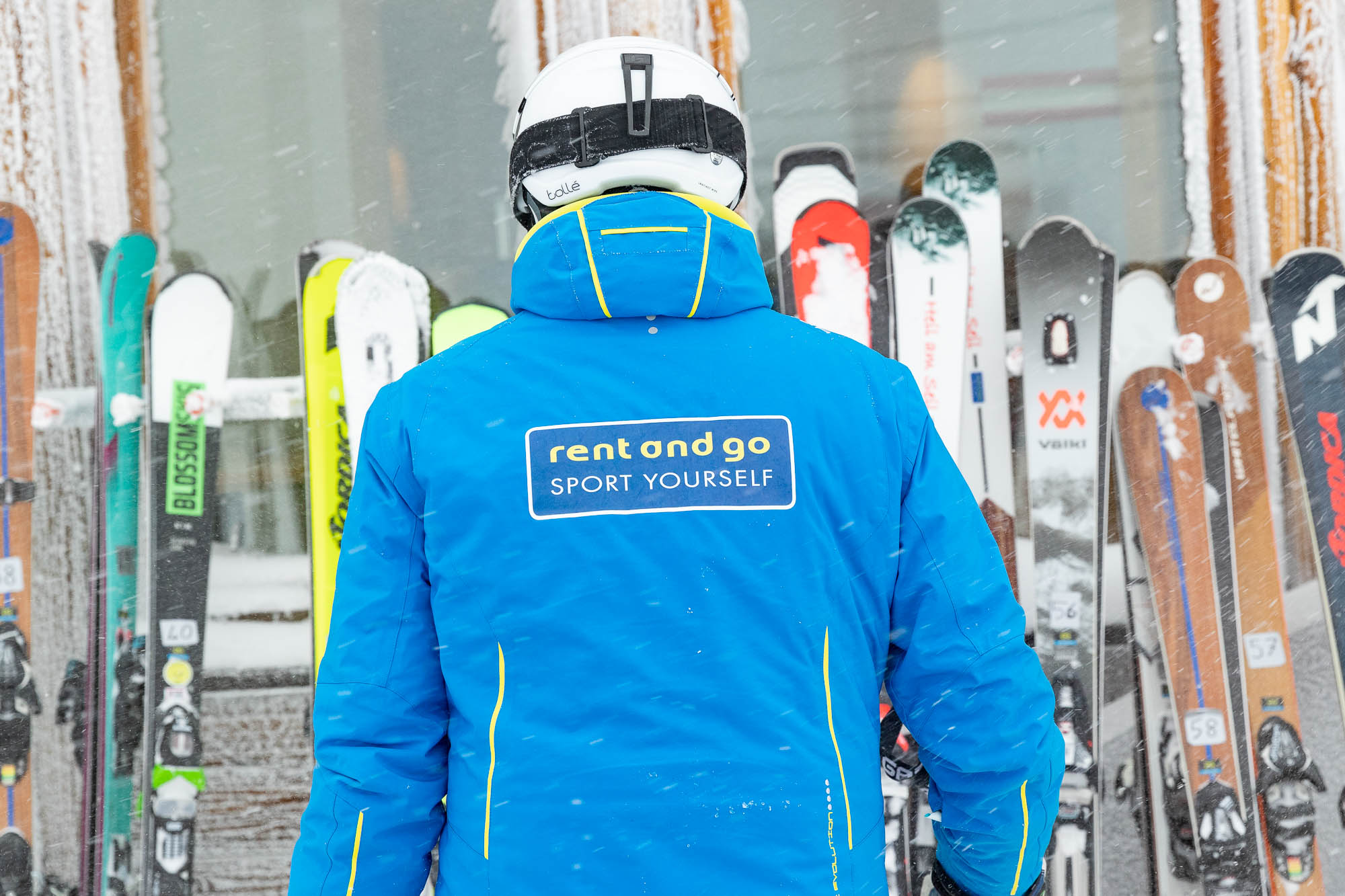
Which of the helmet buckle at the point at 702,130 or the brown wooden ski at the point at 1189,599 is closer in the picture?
the helmet buckle at the point at 702,130

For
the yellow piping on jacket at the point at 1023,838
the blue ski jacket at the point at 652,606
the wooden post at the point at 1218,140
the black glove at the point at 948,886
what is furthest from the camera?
the wooden post at the point at 1218,140

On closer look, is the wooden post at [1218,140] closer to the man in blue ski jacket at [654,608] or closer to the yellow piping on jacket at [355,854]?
the man in blue ski jacket at [654,608]

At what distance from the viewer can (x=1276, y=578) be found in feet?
7.78

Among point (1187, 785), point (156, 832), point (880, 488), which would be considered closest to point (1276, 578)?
point (1187, 785)

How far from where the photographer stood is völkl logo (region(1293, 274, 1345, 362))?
2.36 meters

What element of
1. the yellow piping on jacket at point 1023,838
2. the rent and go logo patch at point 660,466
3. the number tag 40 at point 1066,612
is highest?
the rent and go logo patch at point 660,466

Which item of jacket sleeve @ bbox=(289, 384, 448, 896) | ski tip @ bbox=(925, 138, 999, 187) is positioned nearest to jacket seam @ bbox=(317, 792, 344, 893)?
jacket sleeve @ bbox=(289, 384, 448, 896)

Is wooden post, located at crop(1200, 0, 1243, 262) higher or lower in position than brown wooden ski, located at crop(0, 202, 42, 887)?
higher

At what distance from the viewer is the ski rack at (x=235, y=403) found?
2.42 meters

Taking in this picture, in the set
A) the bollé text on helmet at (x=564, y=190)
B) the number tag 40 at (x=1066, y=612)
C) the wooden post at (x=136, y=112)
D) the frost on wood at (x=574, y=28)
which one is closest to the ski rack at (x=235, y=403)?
the wooden post at (x=136, y=112)

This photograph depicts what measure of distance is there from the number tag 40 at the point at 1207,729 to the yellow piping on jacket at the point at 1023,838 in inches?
62.3

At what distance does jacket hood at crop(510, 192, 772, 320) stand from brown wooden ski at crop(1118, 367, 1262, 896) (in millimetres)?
1863

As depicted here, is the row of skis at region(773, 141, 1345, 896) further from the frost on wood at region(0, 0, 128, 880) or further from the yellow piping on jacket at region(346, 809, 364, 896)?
the frost on wood at region(0, 0, 128, 880)

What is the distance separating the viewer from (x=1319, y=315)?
2.36 m
